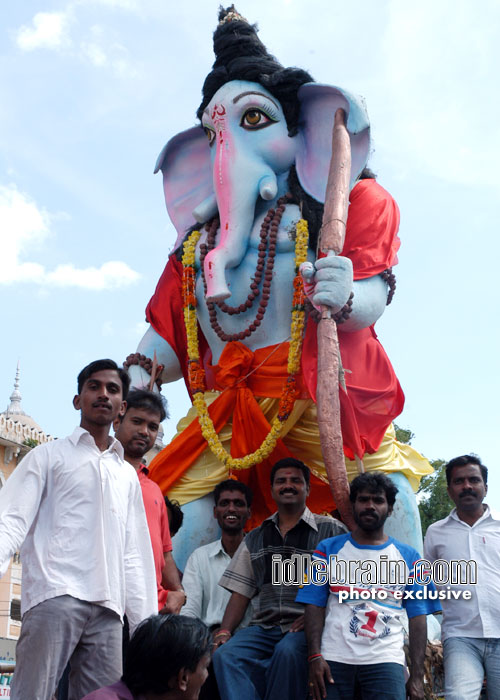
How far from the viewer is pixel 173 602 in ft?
12.1

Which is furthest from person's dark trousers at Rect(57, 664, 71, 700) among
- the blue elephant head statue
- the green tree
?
the green tree

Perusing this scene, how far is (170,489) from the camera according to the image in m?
5.23

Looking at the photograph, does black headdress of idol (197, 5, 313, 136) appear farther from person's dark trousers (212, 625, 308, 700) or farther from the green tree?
the green tree

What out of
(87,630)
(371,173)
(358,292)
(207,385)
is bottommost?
(87,630)

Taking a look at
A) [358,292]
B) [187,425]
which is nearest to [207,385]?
[187,425]

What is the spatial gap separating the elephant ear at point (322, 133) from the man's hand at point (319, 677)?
2.74 m

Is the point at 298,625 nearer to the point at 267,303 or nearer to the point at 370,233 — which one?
the point at 267,303

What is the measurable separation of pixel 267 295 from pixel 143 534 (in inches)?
85.3

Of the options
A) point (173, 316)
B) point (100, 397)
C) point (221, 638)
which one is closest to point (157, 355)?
point (173, 316)

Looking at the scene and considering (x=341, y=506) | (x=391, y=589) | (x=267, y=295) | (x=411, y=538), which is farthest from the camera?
(x=267, y=295)

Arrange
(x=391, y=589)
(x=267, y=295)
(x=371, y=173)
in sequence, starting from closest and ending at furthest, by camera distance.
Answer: (x=391, y=589) < (x=267, y=295) < (x=371, y=173)

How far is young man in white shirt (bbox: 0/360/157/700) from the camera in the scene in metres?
2.93

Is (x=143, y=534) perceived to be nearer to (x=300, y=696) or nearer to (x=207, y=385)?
(x=300, y=696)

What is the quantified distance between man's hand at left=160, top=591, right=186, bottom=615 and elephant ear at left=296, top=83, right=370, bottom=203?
261cm
